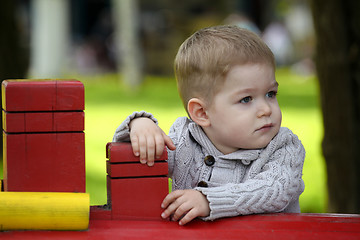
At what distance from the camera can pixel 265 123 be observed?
2.17 m

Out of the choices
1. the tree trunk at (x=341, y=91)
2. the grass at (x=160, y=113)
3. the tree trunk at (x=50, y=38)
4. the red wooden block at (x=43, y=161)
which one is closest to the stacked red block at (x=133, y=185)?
the red wooden block at (x=43, y=161)

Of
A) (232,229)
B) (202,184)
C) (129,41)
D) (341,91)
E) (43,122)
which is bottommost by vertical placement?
(232,229)

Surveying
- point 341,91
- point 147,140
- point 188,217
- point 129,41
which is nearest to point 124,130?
point 147,140

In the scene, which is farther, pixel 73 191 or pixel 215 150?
pixel 215 150

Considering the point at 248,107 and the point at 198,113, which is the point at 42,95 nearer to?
the point at 198,113

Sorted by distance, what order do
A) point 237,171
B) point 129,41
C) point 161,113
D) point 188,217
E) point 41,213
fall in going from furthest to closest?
point 129,41 < point 161,113 < point 237,171 < point 188,217 < point 41,213

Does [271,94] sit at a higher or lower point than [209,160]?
higher

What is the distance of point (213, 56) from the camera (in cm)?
216

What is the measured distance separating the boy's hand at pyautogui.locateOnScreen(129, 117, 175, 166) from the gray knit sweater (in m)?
0.06

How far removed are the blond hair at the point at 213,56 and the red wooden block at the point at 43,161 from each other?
1.67 ft

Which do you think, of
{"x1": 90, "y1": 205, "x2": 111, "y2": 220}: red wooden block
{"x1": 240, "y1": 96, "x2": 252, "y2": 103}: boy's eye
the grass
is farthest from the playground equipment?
the grass

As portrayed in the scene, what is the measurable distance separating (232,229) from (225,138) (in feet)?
1.34

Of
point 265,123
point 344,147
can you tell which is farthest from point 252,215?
point 344,147

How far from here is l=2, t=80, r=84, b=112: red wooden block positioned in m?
1.91
